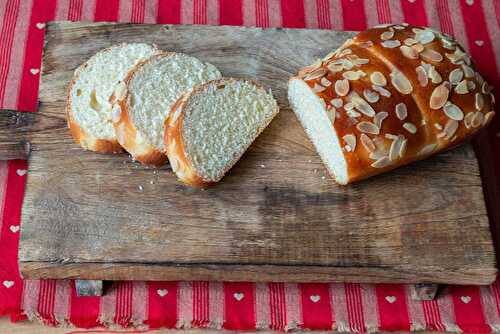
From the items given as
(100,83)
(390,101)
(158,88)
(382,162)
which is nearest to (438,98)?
(390,101)

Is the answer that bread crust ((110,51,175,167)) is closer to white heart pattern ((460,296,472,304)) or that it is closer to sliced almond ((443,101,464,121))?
sliced almond ((443,101,464,121))

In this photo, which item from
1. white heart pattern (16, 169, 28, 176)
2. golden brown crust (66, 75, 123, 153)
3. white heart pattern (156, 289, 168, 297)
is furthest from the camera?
white heart pattern (16, 169, 28, 176)

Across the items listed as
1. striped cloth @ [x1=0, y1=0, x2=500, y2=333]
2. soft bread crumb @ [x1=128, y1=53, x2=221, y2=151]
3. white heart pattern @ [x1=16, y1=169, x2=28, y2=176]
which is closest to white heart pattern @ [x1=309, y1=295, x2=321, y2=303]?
striped cloth @ [x1=0, y1=0, x2=500, y2=333]

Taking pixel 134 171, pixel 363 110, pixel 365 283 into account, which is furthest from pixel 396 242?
pixel 134 171

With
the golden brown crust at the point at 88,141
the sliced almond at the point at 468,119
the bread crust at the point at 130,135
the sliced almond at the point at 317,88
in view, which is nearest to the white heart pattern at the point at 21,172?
the golden brown crust at the point at 88,141

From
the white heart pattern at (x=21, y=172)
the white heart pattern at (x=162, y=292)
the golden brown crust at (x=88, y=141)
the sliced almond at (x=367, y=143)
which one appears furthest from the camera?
the white heart pattern at (x=21, y=172)

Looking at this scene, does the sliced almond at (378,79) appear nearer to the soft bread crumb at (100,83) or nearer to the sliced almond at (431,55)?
the sliced almond at (431,55)
